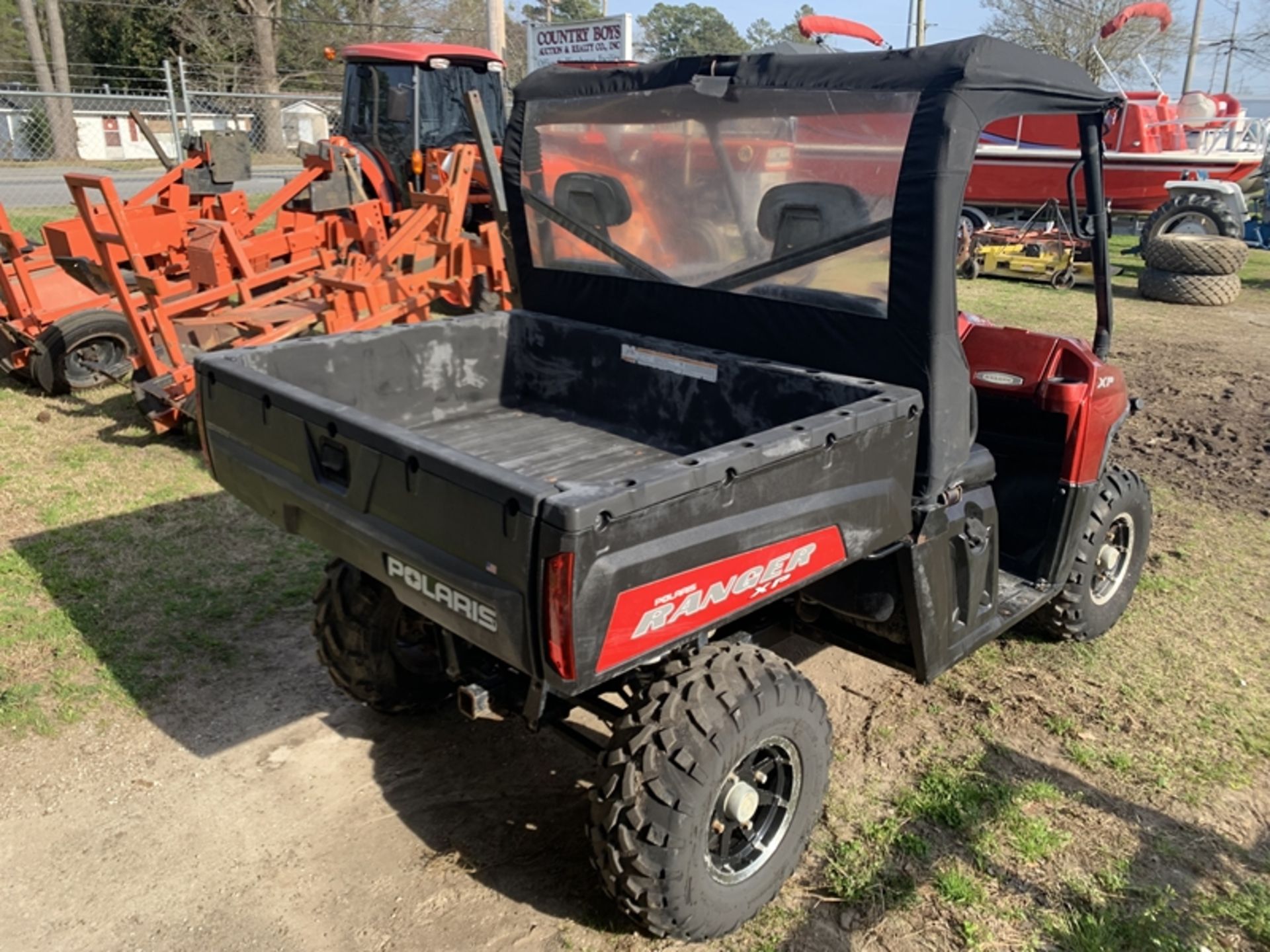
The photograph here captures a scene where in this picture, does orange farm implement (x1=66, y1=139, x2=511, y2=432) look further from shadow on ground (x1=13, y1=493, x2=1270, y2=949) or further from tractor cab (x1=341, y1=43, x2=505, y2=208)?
shadow on ground (x1=13, y1=493, x2=1270, y2=949)

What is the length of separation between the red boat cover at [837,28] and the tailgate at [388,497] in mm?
8907

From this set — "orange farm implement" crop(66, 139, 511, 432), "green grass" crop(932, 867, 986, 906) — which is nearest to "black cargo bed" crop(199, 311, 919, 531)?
"green grass" crop(932, 867, 986, 906)

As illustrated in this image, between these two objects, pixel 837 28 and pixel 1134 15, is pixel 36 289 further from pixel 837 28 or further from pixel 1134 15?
pixel 1134 15

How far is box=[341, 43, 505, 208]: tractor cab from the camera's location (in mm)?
9664

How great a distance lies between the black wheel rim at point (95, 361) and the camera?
730 cm

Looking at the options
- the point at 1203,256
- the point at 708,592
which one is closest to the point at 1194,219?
the point at 1203,256

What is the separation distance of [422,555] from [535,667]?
403 mm

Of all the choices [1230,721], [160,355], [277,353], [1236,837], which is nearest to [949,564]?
[1236,837]

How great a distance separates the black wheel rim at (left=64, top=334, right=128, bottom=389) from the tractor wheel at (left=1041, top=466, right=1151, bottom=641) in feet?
21.0

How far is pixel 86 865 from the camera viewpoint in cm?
295

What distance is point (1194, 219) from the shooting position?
43.3 feet

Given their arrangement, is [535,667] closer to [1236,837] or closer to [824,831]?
[824,831]

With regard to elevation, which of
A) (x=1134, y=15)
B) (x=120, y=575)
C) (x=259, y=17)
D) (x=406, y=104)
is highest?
(x=259, y=17)

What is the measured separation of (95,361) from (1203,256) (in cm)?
1140
